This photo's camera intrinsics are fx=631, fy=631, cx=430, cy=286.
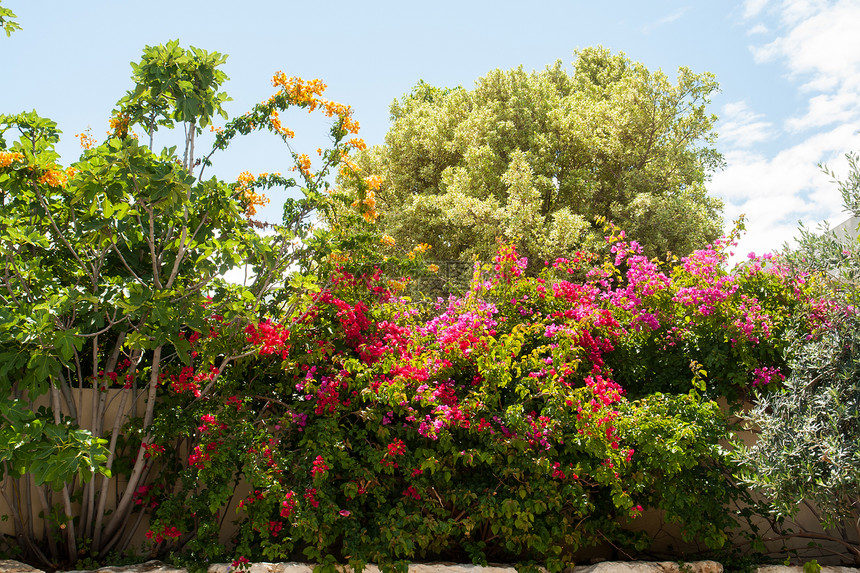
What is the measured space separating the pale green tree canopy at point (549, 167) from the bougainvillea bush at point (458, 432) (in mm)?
6944

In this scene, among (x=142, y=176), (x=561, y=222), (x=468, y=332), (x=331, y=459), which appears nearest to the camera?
(x=142, y=176)

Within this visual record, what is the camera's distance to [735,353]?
19.4 ft

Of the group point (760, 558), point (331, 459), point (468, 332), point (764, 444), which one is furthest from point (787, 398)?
point (331, 459)

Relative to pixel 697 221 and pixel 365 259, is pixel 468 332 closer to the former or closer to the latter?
pixel 365 259

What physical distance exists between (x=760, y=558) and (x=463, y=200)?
8.86m

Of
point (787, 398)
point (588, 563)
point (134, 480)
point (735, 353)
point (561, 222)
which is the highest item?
point (561, 222)

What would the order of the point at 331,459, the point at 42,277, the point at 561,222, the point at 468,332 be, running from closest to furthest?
the point at 42,277 → the point at 331,459 → the point at 468,332 → the point at 561,222

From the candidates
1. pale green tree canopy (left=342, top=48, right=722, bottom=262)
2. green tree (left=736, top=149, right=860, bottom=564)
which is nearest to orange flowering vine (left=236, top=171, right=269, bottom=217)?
green tree (left=736, top=149, right=860, bottom=564)

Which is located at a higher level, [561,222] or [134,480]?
[561,222]

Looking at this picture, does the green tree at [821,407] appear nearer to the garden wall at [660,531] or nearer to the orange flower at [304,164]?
the garden wall at [660,531]

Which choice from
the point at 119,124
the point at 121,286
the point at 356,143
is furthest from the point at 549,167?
the point at 121,286

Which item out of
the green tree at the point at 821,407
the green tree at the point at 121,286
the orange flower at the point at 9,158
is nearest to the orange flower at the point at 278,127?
the green tree at the point at 121,286

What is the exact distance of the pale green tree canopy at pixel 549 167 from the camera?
531 inches

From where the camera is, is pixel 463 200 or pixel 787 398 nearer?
pixel 787 398
